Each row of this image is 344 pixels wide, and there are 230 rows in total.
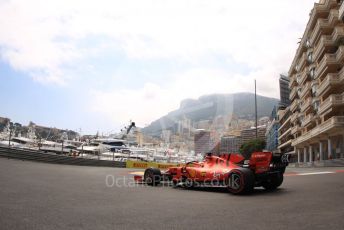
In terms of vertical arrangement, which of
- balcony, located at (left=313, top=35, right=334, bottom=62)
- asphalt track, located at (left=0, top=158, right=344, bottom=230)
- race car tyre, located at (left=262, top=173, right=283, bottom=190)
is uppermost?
balcony, located at (left=313, top=35, right=334, bottom=62)

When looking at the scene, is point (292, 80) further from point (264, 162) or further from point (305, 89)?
point (264, 162)

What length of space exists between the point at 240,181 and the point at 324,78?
146 feet

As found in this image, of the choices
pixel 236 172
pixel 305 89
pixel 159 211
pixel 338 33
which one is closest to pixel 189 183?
pixel 236 172

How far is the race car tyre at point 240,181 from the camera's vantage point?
949 cm

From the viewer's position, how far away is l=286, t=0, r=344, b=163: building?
43281 mm

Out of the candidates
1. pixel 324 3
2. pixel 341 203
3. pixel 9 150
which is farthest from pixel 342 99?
pixel 341 203

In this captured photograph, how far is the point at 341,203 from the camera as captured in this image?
7.21m

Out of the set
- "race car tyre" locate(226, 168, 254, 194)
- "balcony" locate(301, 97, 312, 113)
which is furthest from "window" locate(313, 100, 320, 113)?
"race car tyre" locate(226, 168, 254, 194)

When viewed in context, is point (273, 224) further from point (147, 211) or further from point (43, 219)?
point (43, 219)

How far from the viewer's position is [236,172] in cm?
976

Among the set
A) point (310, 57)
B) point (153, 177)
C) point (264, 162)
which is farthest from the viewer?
point (310, 57)

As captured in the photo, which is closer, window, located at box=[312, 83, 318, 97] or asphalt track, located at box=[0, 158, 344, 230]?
asphalt track, located at box=[0, 158, 344, 230]

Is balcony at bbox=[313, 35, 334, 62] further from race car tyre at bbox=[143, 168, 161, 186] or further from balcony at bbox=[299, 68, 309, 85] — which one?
race car tyre at bbox=[143, 168, 161, 186]

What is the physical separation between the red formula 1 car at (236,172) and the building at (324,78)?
33289 mm
